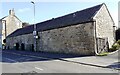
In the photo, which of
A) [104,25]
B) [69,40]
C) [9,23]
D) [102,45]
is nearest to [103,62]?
[102,45]

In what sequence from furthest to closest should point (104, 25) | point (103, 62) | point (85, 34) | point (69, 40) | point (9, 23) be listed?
point (9, 23) < point (69, 40) < point (104, 25) < point (85, 34) < point (103, 62)

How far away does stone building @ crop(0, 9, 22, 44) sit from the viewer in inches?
2594

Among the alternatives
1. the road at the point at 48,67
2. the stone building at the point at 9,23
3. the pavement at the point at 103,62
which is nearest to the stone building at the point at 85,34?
the pavement at the point at 103,62

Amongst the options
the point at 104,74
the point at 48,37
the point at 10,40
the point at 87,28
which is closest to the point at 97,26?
the point at 87,28

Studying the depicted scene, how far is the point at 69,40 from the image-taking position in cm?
3039

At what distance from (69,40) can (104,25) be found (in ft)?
17.9

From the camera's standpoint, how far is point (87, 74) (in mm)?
12211

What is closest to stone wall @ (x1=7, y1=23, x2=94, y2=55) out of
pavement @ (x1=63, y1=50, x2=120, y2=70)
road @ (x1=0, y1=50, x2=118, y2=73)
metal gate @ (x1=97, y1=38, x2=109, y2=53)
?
metal gate @ (x1=97, y1=38, x2=109, y2=53)

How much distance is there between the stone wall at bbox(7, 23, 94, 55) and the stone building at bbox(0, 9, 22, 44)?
1144 inches

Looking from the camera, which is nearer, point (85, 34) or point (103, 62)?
point (103, 62)

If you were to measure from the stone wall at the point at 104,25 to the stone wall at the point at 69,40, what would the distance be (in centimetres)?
157

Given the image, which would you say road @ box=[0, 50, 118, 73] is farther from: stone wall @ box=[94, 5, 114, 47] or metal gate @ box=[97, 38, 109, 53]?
stone wall @ box=[94, 5, 114, 47]

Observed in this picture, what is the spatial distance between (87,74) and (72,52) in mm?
17384

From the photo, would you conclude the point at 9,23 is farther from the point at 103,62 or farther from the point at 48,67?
the point at 48,67
